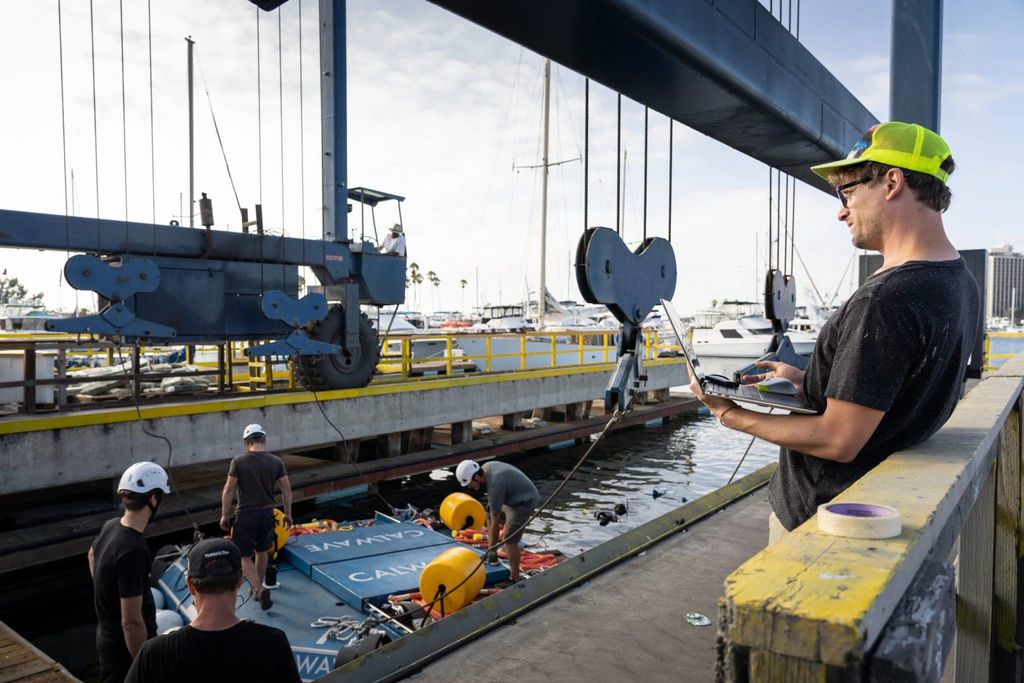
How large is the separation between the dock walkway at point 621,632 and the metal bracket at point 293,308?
8183mm

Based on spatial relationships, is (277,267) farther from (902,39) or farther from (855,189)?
(855,189)

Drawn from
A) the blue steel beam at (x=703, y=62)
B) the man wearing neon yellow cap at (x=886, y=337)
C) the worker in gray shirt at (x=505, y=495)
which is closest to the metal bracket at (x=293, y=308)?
the worker in gray shirt at (x=505, y=495)

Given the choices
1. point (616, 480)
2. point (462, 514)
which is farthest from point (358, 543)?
point (616, 480)

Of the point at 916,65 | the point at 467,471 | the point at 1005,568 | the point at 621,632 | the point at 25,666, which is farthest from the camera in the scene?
the point at 467,471

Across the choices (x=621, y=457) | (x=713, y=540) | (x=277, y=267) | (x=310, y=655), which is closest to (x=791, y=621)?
(x=713, y=540)

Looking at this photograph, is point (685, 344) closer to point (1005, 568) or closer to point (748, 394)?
point (748, 394)

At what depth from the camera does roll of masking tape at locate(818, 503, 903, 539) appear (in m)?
1.08

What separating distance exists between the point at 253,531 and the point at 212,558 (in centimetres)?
474

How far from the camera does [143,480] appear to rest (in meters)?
4.32

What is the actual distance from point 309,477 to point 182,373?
3297mm

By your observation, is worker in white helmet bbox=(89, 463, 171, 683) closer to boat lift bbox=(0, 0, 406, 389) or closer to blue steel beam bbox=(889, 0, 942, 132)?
boat lift bbox=(0, 0, 406, 389)

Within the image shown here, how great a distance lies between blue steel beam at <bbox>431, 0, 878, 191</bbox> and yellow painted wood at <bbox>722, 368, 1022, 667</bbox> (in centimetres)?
287

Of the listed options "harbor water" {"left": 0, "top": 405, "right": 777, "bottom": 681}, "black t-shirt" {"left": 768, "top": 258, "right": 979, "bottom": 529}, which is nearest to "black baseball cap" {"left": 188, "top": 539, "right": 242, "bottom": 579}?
"black t-shirt" {"left": 768, "top": 258, "right": 979, "bottom": 529}

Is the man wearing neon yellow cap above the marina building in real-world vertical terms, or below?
below
